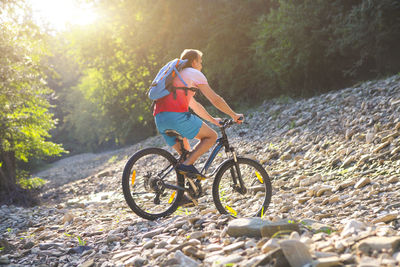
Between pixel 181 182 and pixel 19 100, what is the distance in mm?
7565

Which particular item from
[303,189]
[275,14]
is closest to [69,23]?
[275,14]

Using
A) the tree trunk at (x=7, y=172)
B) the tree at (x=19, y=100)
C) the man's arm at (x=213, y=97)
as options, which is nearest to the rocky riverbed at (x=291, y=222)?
the man's arm at (x=213, y=97)

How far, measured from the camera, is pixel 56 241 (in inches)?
179

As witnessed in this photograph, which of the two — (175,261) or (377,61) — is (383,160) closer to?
(175,261)

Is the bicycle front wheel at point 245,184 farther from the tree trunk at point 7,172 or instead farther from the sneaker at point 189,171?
the tree trunk at point 7,172

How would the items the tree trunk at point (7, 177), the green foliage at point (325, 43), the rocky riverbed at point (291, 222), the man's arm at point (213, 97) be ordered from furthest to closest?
1. the green foliage at point (325, 43)
2. the tree trunk at point (7, 177)
3. the man's arm at point (213, 97)
4. the rocky riverbed at point (291, 222)

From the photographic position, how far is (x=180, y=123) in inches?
166

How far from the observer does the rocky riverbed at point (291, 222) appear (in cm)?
275

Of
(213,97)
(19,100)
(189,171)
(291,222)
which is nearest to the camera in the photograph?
(291,222)

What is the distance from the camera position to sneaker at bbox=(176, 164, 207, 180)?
443cm

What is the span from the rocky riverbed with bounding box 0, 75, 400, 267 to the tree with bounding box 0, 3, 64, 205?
105 inches

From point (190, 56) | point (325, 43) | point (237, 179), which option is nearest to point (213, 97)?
point (190, 56)

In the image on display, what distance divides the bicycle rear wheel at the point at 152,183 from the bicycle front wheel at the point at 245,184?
56 centimetres

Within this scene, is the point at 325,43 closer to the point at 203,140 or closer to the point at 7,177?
the point at 203,140
